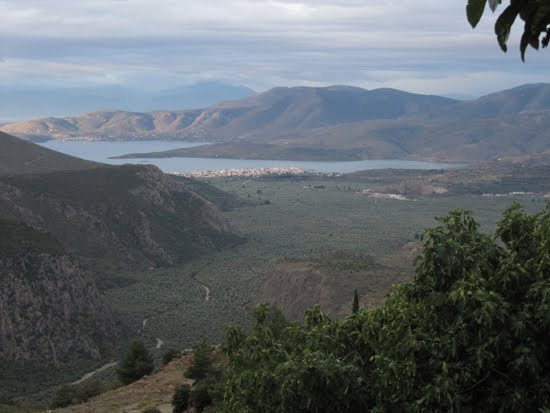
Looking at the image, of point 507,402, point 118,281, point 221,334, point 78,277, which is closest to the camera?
point 507,402

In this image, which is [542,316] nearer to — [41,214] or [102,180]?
[41,214]

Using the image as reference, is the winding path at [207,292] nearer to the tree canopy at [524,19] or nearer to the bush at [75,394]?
the bush at [75,394]

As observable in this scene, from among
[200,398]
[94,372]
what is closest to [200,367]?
[200,398]

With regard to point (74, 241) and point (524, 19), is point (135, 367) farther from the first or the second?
point (74, 241)

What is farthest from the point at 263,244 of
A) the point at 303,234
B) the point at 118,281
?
the point at 118,281

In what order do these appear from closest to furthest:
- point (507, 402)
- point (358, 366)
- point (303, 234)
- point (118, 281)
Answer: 1. point (507, 402)
2. point (358, 366)
3. point (118, 281)
4. point (303, 234)

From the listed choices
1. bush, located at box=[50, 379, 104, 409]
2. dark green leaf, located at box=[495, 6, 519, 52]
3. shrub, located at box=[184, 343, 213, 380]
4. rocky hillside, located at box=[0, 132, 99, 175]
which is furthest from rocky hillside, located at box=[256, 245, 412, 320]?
rocky hillside, located at box=[0, 132, 99, 175]
